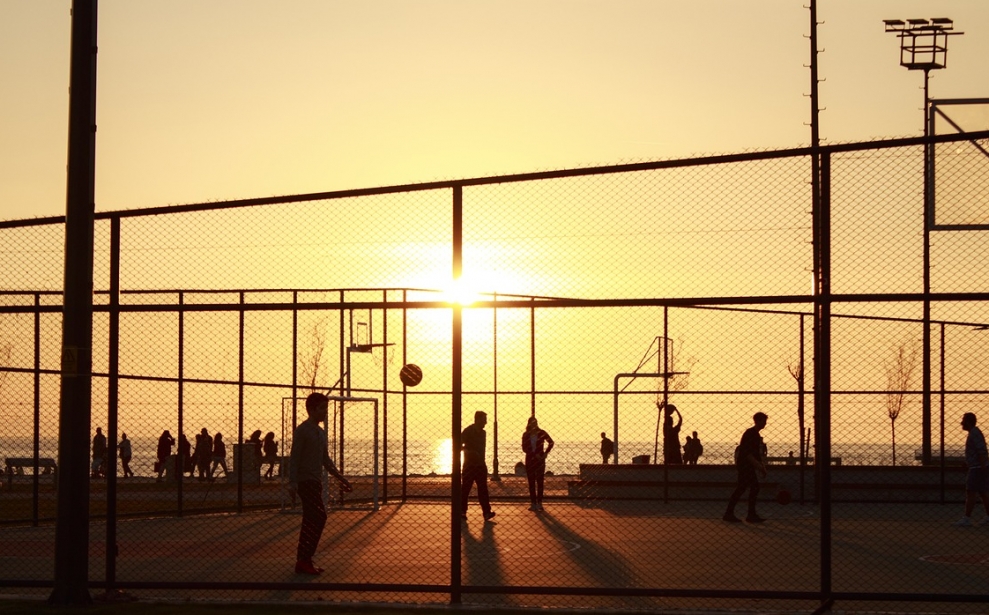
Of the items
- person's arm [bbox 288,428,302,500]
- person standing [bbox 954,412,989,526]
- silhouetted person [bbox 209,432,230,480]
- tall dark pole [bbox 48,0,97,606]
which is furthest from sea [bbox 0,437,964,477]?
tall dark pole [bbox 48,0,97,606]

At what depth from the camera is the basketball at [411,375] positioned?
24953 mm

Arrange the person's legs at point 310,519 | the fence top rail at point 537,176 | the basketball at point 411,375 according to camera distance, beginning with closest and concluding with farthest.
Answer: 1. the fence top rail at point 537,176
2. the person's legs at point 310,519
3. the basketball at point 411,375

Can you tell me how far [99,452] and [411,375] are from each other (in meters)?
15.2

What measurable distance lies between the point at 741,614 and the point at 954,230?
20.9 feet

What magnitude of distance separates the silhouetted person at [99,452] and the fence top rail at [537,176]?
24597 millimetres

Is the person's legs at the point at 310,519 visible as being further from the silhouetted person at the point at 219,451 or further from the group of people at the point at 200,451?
the silhouetted person at the point at 219,451

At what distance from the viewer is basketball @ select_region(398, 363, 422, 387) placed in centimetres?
2495

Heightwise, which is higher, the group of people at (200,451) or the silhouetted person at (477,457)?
the silhouetted person at (477,457)

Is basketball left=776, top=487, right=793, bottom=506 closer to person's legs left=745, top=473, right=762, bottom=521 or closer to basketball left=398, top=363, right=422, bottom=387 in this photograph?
person's legs left=745, top=473, right=762, bottom=521

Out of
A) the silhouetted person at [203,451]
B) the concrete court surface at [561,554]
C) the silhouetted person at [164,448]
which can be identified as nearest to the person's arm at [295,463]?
the concrete court surface at [561,554]

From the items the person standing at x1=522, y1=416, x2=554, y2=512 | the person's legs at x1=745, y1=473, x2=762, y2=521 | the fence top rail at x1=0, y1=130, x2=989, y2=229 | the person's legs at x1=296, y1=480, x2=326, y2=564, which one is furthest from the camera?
the person standing at x1=522, y1=416, x2=554, y2=512

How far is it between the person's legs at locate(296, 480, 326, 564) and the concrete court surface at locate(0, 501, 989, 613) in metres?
0.30

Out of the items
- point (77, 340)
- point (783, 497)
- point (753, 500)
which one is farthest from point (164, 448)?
point (77, 340)

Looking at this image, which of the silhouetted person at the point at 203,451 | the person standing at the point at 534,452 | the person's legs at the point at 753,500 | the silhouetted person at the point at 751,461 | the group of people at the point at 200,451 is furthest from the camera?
the group of people at the point at 200,451
